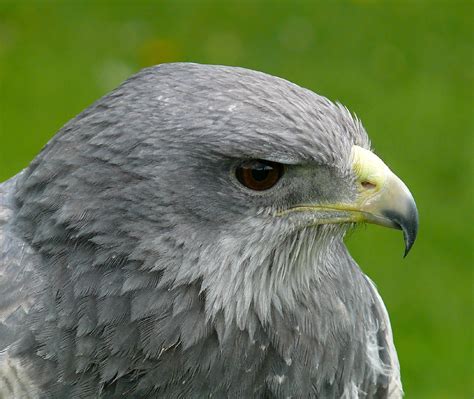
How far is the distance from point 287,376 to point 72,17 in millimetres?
7176

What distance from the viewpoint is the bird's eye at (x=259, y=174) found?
11.6ft

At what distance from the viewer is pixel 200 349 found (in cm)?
370

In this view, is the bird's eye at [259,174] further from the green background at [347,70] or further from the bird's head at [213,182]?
the green background at [347,70]

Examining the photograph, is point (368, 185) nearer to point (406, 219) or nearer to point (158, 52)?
point (406, 219)

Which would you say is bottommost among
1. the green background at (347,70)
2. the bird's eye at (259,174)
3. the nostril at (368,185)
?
the green background at (347,70)

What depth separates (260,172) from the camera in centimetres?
354

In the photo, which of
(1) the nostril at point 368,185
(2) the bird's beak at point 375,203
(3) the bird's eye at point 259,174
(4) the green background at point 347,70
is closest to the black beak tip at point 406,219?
(2) the bird's beak at point 375,203

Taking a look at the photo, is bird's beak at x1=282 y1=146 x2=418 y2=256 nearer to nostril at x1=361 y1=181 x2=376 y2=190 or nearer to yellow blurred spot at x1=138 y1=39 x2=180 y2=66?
nostril at x1=361 y1=181 x2=376 y2=190

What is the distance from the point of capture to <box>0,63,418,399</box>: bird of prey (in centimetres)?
352

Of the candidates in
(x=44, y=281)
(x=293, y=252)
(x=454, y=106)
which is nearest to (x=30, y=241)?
(x=44, y=281)

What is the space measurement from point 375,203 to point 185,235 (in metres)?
0.73

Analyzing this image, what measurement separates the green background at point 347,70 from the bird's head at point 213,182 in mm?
4184

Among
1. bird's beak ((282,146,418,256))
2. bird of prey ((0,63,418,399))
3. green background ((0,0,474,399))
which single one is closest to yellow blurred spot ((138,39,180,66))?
green background ((0,0,474,399))

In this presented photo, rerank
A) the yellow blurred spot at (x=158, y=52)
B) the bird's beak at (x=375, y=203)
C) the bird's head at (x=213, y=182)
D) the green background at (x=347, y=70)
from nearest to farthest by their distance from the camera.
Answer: the bird's head at (x=213, y=182) < the bird's beak at (x=375, y=203) < the green background at (x=347, y=70) < the yellow blurred spot at (x=158, y=52)
